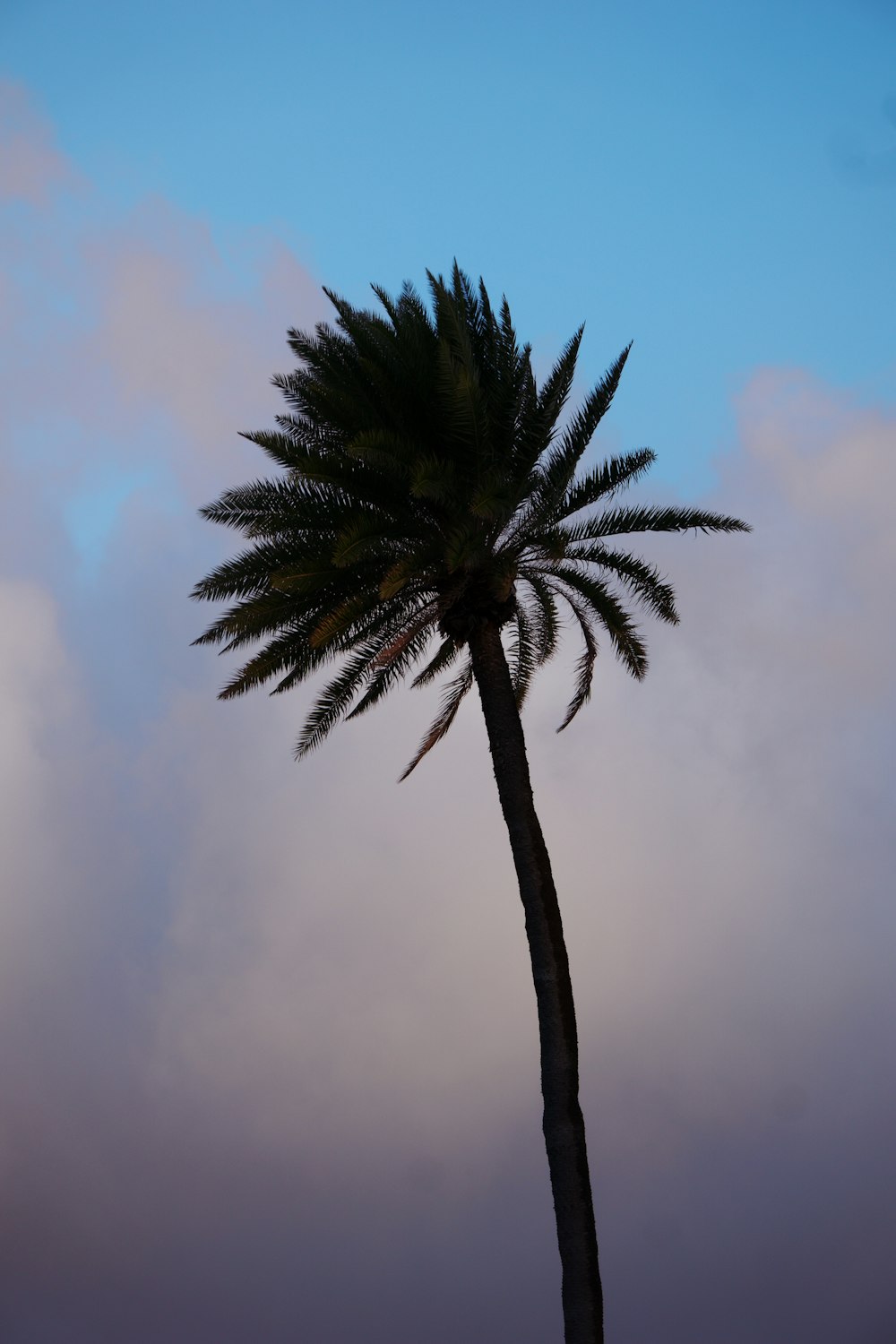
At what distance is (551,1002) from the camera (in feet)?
57.3

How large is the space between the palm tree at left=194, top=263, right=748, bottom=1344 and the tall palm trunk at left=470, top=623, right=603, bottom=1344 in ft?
0.10

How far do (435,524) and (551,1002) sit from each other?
7195 mm

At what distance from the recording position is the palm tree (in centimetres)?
1795

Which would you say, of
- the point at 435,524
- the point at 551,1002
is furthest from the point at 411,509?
the point at 551,1002

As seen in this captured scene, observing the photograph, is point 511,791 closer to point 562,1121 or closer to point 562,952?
point 562,952

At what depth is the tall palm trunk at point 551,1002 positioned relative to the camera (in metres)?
16.1

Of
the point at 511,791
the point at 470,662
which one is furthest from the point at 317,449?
the point at 511,791

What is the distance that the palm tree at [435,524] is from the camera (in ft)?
58.9

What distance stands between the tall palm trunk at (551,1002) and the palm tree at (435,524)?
3cm

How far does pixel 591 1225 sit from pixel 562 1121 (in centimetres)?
131

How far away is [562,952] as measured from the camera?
17859mm

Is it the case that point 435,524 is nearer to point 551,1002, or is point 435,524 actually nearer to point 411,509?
point 411,509

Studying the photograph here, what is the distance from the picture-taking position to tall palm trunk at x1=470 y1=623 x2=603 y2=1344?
16.1 metres

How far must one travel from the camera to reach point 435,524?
757 inches
